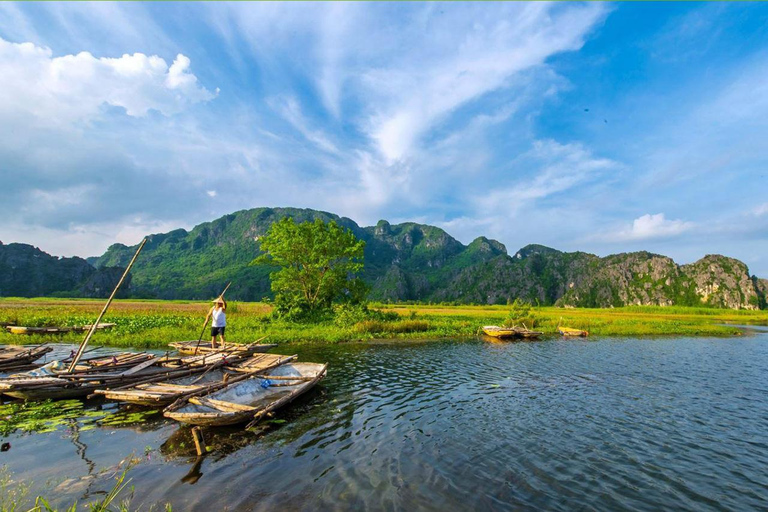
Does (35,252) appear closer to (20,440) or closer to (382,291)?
(382,291)

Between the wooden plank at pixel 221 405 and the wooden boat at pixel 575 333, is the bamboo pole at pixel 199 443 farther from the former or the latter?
the wooden boat at pixel 575 333

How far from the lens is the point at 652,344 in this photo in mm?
32844

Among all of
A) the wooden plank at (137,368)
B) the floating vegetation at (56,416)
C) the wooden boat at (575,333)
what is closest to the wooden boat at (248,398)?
the floating vegetation at (56,416)

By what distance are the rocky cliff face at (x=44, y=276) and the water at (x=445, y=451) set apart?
15690cm

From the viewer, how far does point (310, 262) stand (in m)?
41.9

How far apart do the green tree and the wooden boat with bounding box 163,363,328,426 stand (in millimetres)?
25554

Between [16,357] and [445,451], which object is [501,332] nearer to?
[445,451]

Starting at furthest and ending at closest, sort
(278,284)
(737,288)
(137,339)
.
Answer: (737,288) < (278,284) < (137,339)

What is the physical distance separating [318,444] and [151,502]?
400 centimetres

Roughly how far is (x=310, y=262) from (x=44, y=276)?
175m

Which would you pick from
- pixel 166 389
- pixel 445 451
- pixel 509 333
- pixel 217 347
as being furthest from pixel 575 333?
pixel 166 389

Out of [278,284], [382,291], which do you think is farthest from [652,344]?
[382,291]

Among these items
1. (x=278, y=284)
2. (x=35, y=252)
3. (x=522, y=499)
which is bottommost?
(x=522, y=499)

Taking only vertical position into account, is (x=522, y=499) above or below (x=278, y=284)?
below
